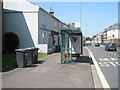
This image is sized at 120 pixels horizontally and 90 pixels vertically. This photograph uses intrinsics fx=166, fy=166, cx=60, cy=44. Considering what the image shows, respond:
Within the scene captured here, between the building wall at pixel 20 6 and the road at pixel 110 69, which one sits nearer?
the road at pixel 110 69

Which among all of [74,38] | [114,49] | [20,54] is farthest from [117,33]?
[20,54]

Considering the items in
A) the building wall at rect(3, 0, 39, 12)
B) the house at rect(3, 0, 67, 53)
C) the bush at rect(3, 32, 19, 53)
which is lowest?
the bush at rect(3, 32, 19, 53)

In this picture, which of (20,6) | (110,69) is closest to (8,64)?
(110,69)

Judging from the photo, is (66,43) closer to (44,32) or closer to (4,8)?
(44,32)

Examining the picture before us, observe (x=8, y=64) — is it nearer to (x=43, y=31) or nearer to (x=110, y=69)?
(x=110, y=69)

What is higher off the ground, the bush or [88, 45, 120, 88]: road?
the bush

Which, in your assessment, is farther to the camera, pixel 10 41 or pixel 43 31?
pixel 43 31

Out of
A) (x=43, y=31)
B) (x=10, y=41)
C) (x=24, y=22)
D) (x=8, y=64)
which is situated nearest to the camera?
(x=8, y=64)

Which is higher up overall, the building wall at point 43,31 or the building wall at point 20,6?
the building wall at point 20,6

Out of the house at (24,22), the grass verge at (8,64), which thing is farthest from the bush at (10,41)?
the grass verge at (8,64)

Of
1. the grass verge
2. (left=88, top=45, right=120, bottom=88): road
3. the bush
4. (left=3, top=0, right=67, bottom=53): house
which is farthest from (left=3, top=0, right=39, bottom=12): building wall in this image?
(left=88, top=45, right=120, bottom=88): road

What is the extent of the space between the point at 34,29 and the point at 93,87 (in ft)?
54.2

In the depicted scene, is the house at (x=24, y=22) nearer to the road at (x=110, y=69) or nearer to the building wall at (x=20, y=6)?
the building wall at (x=20, y=6)

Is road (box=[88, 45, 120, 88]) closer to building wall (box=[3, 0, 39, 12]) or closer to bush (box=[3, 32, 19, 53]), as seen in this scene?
bush (box=[3, 32, 19, 53])
